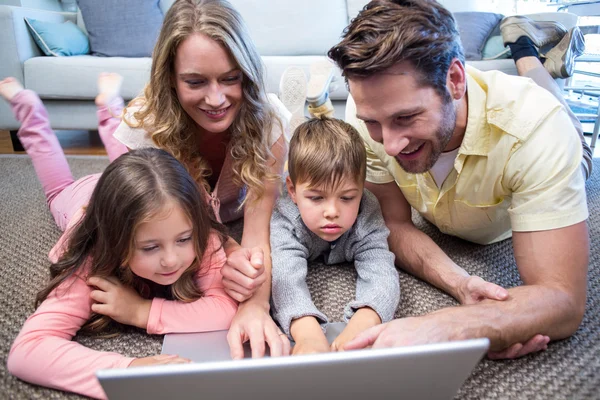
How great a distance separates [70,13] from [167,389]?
9.20 feet

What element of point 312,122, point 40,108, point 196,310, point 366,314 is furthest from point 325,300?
point 40,108

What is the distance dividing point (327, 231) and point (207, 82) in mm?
417

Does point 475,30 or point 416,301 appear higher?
point 475,30

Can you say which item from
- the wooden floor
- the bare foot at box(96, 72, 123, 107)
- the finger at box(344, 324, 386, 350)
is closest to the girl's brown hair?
the finger at box(344, 324, 386, 350)

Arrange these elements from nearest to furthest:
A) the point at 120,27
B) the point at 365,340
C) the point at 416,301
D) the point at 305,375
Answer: the point at 305,375, the point at 365,340, the point at 416,301, the point at 120,27

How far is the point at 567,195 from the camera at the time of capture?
78 centimetres

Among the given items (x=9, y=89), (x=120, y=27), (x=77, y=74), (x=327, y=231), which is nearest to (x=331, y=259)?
(x=327, y=231)

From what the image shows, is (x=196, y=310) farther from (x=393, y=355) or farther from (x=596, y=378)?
(x=596, y=378)

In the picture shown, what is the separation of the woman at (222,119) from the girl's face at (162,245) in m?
0.10

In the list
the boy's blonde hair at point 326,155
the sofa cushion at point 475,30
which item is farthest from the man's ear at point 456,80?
the sofa cushion at point 475,30

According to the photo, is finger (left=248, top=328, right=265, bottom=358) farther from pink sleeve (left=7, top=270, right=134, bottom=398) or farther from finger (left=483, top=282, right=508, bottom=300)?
finger (left=483, top=282, right=508, bottom=300)

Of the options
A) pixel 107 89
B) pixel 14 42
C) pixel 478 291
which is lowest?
pixel 478 291

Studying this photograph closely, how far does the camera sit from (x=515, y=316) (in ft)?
2.37

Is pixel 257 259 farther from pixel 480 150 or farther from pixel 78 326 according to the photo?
pixel 480 150
